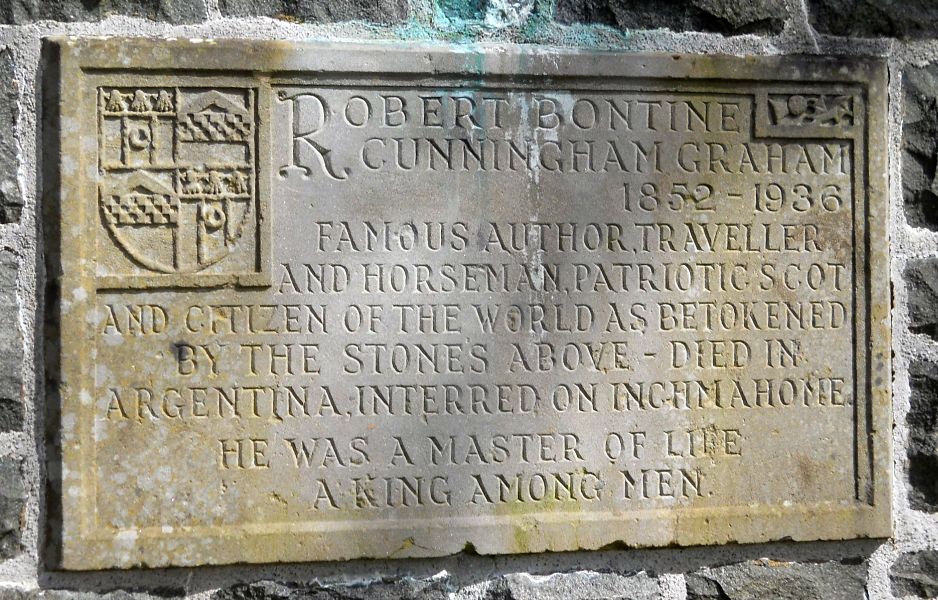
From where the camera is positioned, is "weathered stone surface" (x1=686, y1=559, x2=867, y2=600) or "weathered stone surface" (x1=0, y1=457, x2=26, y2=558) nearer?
"weathered stone surface" (x1=0, y1=457, x2=26, y2=558)

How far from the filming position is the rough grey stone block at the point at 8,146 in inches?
89.0

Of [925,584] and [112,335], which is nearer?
[112,335]

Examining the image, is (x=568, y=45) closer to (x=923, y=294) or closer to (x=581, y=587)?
(x=923, y=294)

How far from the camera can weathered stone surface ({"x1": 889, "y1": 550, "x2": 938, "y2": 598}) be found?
98.6 inches

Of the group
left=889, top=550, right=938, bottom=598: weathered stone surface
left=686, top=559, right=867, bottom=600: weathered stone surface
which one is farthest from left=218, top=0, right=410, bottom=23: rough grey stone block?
left=889, top=550, right=938, bottom=598: weathered stone surface

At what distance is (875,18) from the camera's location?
2514 mm

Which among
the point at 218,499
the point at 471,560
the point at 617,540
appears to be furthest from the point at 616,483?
the point at 218,499

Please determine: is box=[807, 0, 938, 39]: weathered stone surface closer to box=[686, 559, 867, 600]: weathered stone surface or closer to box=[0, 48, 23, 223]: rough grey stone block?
box=[686, 559, 867, 600]: weathered stone surface

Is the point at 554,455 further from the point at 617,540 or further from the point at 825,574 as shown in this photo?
the point at 825,574

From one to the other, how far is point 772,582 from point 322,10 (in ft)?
6.70

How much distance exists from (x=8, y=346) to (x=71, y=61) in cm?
76

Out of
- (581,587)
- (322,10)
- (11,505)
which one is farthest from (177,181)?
(581,587)

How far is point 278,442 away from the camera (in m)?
2.31

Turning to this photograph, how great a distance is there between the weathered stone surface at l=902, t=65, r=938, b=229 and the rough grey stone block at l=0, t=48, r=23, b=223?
247 centimetres
